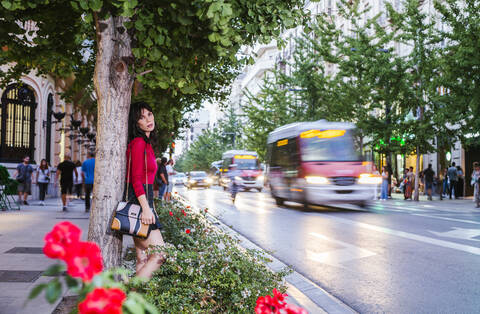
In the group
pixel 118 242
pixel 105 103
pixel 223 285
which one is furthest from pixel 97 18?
pixel 223 285

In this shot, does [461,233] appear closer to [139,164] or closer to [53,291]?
[139,164]

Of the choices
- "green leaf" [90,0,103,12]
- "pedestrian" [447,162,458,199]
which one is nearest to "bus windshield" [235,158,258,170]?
"pedestrian" [447,162,458,199]

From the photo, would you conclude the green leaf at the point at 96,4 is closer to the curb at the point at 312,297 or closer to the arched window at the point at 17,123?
the curb at the point at 312,297

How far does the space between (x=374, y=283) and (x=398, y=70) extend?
20.2 meters

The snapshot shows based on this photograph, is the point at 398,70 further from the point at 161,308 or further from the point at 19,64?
the point at 161,308

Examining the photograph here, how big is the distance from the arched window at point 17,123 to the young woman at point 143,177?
18.7 m

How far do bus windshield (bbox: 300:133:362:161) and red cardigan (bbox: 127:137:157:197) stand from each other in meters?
12.8

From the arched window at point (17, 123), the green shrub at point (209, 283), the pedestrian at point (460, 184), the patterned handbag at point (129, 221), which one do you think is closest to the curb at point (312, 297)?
the green shrub at point (209, 283)

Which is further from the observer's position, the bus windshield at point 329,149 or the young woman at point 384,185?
the young woman at point 384,185

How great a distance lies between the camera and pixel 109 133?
14.2 ft

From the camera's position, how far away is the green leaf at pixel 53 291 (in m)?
1.15

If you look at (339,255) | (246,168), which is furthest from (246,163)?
(339,255)

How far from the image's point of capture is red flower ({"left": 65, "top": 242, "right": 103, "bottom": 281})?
1215mm

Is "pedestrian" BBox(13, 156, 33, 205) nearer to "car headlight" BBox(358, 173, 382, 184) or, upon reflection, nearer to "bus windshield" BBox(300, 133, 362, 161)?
"bus windshield" BBox(300, 133, 362, 161)
